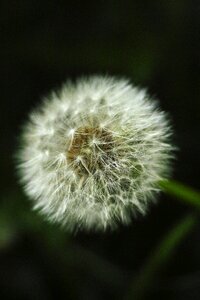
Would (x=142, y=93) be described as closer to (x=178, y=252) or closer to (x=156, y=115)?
(x=156, y=115)

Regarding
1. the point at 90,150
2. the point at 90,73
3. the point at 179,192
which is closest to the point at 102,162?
the point at 90,150

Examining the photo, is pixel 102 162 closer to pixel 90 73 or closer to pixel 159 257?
pixel 159 257

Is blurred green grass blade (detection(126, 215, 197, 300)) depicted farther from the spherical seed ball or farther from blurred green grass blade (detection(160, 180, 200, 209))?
the spherical seed ball

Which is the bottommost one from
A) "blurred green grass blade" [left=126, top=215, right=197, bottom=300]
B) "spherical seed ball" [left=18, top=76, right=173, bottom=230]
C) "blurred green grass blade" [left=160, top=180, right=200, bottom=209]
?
"blurred green grass blade" [left=126, top=215, right=197, bottom=300]

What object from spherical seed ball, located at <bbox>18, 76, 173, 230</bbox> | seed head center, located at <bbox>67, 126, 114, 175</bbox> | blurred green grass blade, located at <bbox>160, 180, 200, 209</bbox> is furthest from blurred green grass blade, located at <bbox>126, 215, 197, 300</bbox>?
seed head center, located at <bbox>67, 126, 114, 175</bbox>

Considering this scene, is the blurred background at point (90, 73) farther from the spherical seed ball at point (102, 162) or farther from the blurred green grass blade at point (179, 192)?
the spherical seed ball at point (102, 162)

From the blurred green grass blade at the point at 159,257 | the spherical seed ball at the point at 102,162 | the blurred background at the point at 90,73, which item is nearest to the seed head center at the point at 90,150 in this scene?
the spherical seed ball at the point at 102,162

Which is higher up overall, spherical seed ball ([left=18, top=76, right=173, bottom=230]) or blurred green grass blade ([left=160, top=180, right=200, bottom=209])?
spherical seed ball ([left=18, top=76, right=173, bottom=230])
